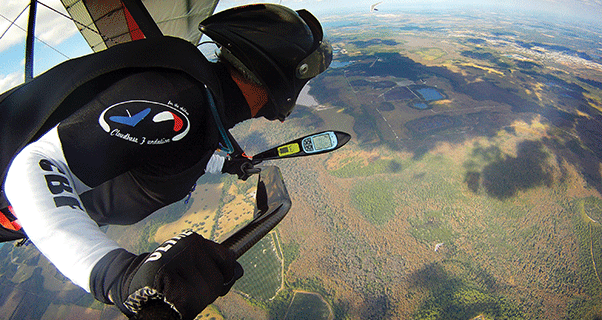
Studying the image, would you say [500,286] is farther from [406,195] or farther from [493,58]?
[493,58]

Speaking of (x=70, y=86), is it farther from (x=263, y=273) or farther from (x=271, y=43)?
(x=263, y=273)

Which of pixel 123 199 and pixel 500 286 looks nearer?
pixel 123 199

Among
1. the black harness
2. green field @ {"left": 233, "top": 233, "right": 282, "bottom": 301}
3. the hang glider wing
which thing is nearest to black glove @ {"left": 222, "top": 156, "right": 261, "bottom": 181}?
the black harness

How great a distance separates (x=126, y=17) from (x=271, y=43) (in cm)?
277

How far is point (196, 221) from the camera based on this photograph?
22.0 meters

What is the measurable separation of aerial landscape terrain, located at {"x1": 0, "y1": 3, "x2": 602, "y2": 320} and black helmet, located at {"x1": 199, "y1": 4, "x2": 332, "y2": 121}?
1578 cm

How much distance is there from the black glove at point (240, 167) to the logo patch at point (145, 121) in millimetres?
1465

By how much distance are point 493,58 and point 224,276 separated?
72.0 metres

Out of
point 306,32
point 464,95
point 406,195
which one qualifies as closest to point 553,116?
point 464,95

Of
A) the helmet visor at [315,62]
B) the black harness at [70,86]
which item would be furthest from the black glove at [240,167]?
the black harness at [70,86]

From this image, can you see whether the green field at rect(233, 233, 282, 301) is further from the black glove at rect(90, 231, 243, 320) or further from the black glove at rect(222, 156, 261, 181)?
the black glove at rect(90, 231, 243, 320)

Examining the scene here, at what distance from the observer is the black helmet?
57.4 inches

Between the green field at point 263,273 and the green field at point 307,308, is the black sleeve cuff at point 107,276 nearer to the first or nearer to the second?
the green field at point 263,273

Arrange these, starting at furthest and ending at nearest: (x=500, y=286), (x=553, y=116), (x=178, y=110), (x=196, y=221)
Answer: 1. (x=553, y=116)
2. (x=196, y=221)
3. (x=500, y=286)
4. (x=178, y=110)
